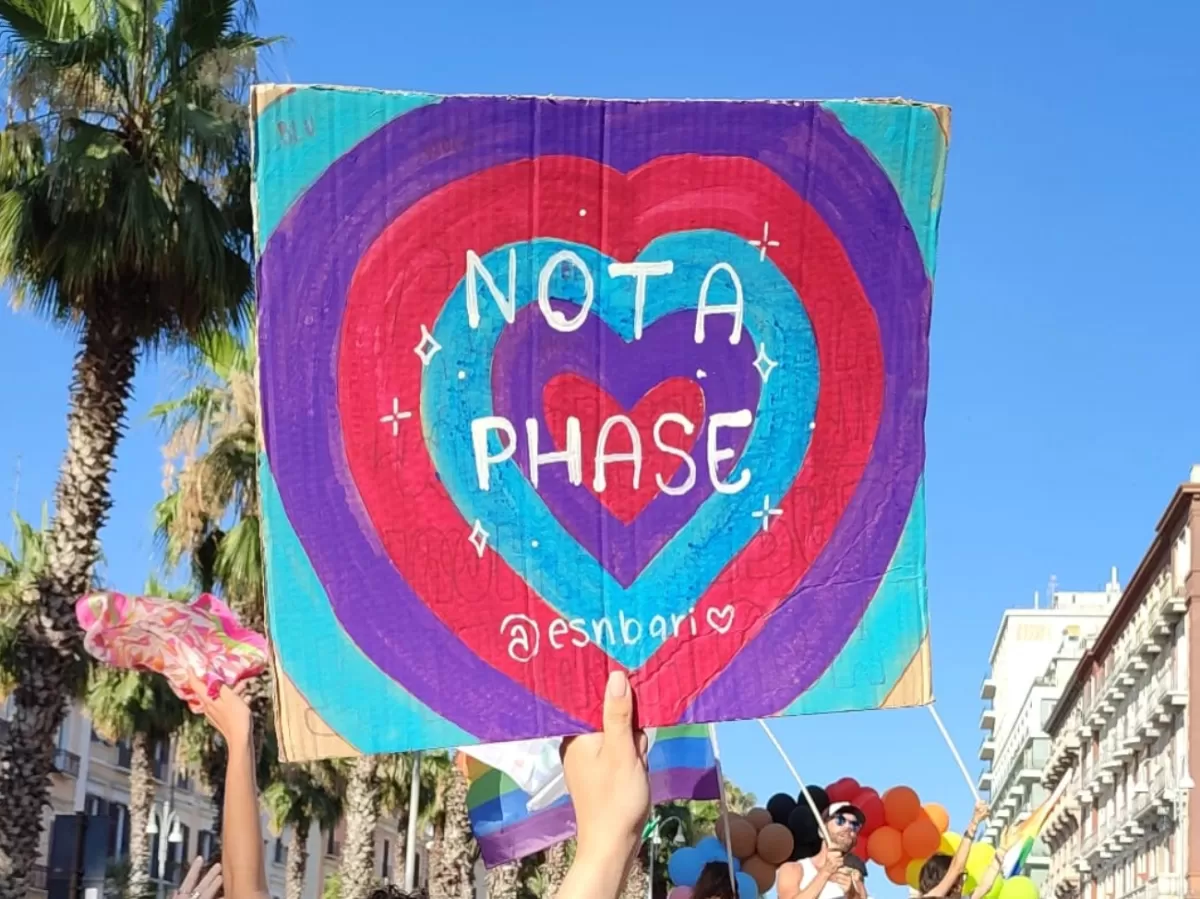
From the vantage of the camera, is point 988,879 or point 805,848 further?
point 805,848

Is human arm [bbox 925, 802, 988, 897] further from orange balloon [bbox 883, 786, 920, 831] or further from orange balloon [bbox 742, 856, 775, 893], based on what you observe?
orange balloon [bbox 883, 786, 920, 831]

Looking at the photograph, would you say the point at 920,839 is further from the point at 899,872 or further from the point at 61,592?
the point at 61,592

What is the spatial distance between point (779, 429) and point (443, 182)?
2.98 ft

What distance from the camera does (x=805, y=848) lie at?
496 inches

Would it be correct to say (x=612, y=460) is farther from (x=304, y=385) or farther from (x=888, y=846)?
(x=888, y=846)

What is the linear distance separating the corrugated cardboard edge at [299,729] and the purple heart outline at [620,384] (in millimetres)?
637

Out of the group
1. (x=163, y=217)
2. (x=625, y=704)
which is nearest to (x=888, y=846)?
(x=163, y=217)

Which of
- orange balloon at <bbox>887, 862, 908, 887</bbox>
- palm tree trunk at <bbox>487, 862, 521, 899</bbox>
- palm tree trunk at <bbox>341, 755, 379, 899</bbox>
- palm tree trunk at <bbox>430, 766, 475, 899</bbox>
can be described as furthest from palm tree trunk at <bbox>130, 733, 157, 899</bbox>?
orange balloon at <bbox>887, 862, 908, 887</bbox>

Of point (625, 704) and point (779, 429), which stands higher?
point (779, 429)

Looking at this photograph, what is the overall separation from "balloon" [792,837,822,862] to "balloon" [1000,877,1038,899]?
3.96 feet

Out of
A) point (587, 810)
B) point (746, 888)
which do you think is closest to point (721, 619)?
point (587, 810)

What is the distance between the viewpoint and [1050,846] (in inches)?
3772

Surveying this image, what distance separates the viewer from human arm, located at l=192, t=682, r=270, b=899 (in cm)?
391

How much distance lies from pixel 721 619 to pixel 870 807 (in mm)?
9759
